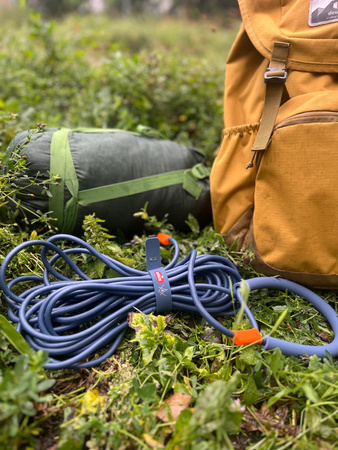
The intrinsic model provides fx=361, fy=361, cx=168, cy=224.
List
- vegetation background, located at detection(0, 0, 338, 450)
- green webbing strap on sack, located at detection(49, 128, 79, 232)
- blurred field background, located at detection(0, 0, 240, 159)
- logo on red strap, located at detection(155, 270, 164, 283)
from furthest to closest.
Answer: blurred field background, located at detection(0, 0, 240, 159)
green webbing strap on sack, located at detection(49, 128, 79, 232)
logo on red strap, located at detection(155, 270, 164, 283)
vegetation background, located at detection(0, 0, 338, 450)

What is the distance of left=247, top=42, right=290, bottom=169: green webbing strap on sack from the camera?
113 centimetres

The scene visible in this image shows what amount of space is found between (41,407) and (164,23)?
7.59 meters

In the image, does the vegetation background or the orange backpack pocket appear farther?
the orange backpack pocket

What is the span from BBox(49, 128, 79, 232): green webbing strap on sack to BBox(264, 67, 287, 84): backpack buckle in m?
0.70

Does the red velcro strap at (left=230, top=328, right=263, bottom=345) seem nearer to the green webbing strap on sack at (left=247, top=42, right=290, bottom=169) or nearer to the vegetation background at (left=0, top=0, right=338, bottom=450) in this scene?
the vegetation background at (left=0, top=0, right=338, bottom=450)

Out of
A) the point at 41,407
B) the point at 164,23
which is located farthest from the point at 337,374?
the point at 164,23

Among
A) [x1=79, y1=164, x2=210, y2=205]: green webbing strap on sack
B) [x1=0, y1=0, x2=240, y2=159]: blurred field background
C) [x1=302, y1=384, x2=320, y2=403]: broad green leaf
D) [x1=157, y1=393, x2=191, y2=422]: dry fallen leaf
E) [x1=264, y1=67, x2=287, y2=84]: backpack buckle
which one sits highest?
[x1=264, y1=67, x2=287, y2=84]: backpack buckle

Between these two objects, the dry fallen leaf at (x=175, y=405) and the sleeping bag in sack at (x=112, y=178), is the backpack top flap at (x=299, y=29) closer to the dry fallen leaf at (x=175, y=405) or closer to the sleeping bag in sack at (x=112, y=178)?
the sleeping bag in sack at (x=112, y=178)

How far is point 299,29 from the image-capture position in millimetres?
1159

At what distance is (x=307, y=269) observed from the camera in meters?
1.16

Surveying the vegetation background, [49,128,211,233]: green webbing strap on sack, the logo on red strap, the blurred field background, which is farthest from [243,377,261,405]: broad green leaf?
the blurred field background

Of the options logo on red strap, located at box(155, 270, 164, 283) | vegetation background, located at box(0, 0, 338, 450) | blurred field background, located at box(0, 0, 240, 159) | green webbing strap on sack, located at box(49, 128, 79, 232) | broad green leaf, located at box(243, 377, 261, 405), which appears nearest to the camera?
vegetation background, located at box(0, 0, 338, 450)

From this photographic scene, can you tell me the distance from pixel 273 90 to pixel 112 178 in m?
0.62

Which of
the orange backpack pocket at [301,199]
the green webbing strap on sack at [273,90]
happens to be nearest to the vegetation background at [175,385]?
the orange backpack pocket at [301,199]
